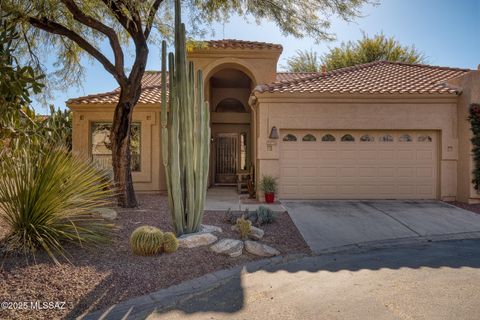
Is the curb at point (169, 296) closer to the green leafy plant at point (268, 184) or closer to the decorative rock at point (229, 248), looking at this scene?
the decorative rock at point (229, 248)

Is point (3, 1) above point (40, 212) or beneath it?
above

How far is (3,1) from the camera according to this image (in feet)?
25.2

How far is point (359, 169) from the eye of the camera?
1135 cm

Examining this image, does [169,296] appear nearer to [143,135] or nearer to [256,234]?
[256,234]

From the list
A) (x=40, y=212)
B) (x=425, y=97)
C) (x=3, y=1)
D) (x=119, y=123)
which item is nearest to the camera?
(x=40, y=212)

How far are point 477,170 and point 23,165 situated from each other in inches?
481

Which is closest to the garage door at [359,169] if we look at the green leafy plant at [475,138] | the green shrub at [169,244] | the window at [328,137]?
the window at [328,137]

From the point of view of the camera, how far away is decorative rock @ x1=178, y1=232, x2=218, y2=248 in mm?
5760

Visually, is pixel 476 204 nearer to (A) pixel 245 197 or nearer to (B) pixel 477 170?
(B) pixel 477 170

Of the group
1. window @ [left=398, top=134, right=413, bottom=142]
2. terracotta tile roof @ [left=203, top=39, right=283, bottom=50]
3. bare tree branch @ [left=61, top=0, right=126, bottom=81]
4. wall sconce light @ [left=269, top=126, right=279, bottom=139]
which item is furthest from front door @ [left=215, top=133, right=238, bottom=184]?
window @ [left=398, top=134, right=413, bottom=142]

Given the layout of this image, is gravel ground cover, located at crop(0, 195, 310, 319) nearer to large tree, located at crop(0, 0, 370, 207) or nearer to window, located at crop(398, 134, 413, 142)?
large tree, located at crop(0, 0, 370, 207)

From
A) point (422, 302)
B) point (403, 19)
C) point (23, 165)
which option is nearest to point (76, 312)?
point (23, 165)

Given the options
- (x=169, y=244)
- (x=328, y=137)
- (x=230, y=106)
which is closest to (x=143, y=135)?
(x=230, y=106)

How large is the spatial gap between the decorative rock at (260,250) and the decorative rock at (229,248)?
146mm
